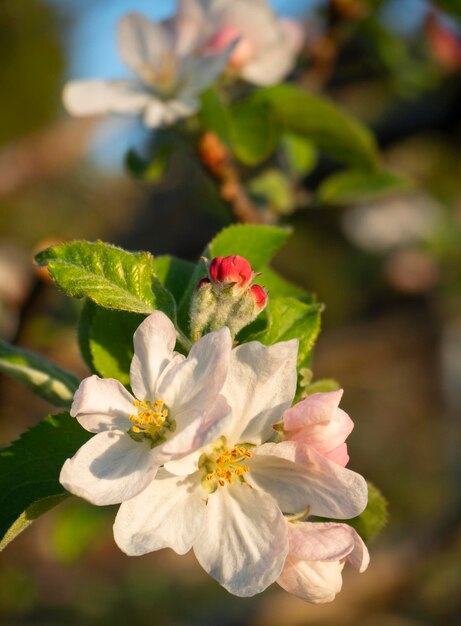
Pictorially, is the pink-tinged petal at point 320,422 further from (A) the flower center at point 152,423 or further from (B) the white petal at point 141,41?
(B) the white petal at point 141,41

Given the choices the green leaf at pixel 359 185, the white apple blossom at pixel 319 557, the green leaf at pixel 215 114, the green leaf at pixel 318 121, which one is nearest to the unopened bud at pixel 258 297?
the white apple blossom at pixel 319 557

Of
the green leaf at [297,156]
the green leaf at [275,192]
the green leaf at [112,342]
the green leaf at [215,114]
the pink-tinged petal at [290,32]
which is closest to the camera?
the green leaf at [112,342]

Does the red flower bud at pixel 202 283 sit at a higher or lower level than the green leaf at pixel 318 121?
higher

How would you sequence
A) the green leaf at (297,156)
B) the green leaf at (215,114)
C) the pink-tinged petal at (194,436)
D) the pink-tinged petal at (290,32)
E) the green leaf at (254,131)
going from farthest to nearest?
the green leaf at (297,156) → the pink-tinged petal at (290,32) → the green leaf at (254,131) → the green leaf at (215,114) → the pink-tinged petal at (194,436)

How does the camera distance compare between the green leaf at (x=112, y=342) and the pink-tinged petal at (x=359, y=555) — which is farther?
the green leaf at (x=112, y=342)

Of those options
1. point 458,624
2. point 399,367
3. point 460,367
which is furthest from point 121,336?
point 460,367

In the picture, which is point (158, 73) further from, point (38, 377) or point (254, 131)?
point (38, 377)
